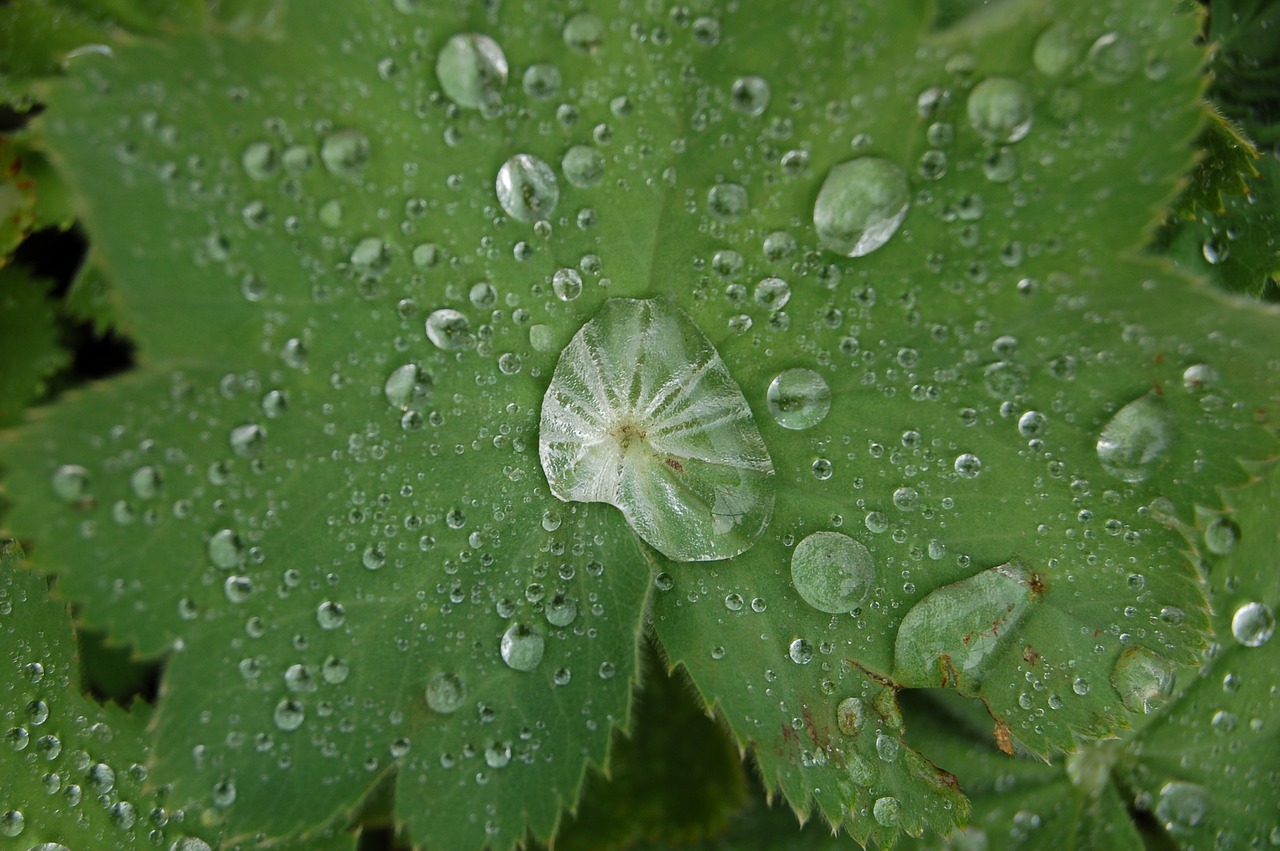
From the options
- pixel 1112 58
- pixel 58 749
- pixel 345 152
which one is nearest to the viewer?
pixel 1112 58

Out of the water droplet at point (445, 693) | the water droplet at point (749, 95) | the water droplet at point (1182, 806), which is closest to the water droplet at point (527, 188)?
the water droplet at point (749, 95)

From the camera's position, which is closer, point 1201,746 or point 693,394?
point 693,394

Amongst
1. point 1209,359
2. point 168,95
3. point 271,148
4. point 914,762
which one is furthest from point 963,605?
point 168,95

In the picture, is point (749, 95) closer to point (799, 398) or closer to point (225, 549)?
point (799, 398)

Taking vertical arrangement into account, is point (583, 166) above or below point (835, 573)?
above

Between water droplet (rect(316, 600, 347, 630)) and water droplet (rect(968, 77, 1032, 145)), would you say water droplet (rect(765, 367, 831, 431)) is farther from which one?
water droplet (rect(316, 600, 347, 630))

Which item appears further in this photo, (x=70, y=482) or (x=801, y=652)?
(x=801, y=652)

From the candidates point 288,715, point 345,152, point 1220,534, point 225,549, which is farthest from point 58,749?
point 1220,534

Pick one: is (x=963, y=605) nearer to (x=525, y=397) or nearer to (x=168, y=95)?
(x=525, y=397)

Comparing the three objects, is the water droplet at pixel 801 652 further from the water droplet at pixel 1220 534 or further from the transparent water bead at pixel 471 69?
the transparent water bead at pixel 471 69
